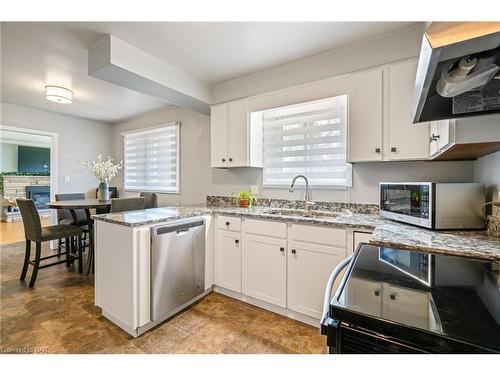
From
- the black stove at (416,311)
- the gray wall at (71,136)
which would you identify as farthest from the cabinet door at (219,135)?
the gray wall at (71,136)

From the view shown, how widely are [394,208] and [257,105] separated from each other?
1.68 meters

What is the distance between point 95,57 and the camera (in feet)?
6.61

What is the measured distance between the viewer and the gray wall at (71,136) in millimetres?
3695

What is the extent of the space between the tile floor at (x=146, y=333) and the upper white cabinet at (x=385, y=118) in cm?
154

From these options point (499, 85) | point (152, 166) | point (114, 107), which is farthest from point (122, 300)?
point (114, 107)

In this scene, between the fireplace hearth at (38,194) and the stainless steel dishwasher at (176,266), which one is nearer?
the stainless steel dishwasher at (176,266)

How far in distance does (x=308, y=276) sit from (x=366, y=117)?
1.42 m

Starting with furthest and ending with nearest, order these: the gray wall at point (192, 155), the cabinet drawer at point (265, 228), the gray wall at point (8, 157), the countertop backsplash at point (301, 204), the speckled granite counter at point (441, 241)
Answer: the gray wall at point (8, 157), the gray wall at point (192, 155), the countertop backsplash at point (301, 204), the cabinet drawer at point (265, 228), the speckled granite counter at point (441, 241)

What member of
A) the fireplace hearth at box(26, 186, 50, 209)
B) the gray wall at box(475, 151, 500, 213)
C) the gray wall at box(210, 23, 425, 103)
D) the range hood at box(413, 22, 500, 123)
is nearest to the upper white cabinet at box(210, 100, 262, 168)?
the gray wall at box(210, 23, 425, 103)

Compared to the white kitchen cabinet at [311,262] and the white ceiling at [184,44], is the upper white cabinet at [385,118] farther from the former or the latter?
the white kitchen cabinet at [311,262]

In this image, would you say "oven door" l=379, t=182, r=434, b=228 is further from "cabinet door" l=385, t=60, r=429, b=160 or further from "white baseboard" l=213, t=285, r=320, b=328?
"white baseboard" l=213, t=285, r=320, b=328
